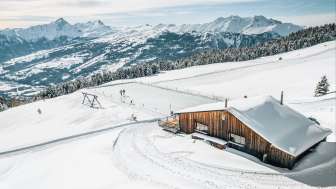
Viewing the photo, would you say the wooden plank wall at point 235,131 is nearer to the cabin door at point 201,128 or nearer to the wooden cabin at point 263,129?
the wooden cabin at point 263,129

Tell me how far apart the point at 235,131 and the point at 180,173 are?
8732 millimetres

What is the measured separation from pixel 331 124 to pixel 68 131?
37219 millimetres

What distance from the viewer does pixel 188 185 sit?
3006cm

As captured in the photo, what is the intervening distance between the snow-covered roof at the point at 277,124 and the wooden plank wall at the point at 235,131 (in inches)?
24.2

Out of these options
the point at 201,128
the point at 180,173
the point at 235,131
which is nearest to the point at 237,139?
the point at 235,131

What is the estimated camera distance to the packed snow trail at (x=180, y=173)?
99.8 feet

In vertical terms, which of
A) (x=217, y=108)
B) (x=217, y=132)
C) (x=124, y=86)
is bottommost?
(x=124, y=86)

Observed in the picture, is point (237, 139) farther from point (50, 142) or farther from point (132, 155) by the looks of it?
point (50, 142)

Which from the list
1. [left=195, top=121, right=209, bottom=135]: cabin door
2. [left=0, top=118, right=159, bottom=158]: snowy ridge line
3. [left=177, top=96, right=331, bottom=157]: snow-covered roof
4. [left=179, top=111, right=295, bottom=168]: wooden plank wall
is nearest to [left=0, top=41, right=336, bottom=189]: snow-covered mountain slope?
[left=0, top=118, right=159, bottom=158]: snowy ridge line

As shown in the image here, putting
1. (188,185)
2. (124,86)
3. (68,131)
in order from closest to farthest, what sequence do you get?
1. (188,185)
2. (68,131)
3. (124,86)

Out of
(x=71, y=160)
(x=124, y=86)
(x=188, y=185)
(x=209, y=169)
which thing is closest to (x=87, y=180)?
(x=71, y=160)

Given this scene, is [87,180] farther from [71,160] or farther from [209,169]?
[209,169]

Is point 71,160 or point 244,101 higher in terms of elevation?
point 244,101

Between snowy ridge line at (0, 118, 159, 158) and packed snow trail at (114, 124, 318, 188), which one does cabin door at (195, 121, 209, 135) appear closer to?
packed snow trail at (114, 124, 318, 188)
